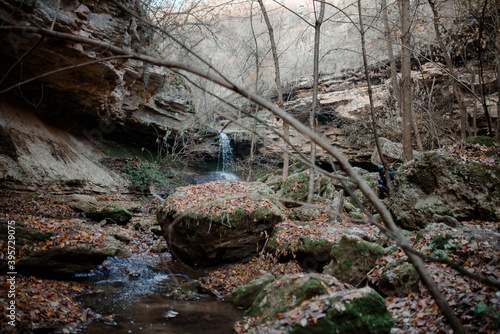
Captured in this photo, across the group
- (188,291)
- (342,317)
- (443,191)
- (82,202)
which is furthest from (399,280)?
(82,202)

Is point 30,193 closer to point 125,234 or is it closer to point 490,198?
point 125,234

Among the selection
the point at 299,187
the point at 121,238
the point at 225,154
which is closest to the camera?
the point at 121,238

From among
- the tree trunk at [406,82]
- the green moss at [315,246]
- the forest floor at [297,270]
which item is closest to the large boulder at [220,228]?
the forest floor at [297,270]

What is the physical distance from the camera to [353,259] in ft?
17.6

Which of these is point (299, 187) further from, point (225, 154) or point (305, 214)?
point (225, 154)

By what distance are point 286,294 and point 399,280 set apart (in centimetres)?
181

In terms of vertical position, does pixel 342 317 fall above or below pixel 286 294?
above

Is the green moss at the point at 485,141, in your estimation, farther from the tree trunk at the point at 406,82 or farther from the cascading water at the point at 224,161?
the cascading water at the point at 224,161

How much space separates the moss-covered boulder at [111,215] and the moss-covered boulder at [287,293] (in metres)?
7.29

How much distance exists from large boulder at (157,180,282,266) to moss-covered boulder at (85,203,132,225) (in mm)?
2972

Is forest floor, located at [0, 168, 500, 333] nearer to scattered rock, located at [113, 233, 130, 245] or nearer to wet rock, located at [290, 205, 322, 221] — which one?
wet rock, located at [290, 205, 322, 221]

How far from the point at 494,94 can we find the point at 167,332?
56.9 feet

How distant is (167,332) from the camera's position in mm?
3953

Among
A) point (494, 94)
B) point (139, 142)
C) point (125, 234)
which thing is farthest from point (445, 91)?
point (139, 142)
